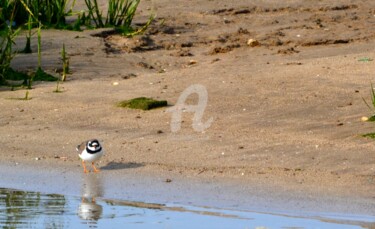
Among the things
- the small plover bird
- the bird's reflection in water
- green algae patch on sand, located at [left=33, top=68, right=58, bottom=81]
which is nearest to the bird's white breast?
the small plover bird

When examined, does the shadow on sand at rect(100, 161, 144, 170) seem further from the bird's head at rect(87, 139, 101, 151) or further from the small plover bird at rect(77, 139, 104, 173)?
the bird's head at rect(87, 139, 101, 151)

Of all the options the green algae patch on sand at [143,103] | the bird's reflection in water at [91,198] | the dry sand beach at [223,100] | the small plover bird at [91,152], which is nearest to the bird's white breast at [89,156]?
the small plover bird at [91,152]

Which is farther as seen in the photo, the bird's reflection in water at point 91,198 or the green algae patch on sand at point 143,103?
the green algae patch on sand at point 143,103

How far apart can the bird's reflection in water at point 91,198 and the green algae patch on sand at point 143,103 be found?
1.99 meters

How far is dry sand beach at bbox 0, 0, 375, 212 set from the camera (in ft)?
29.1

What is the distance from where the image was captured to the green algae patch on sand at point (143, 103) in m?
10.7

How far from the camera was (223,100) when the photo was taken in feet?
35.7

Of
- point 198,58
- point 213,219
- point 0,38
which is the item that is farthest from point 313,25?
point 213,219

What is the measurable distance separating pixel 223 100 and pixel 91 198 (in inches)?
121

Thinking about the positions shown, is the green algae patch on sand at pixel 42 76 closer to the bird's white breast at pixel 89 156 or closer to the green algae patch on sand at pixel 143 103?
the green algae patch on sand at pixel 143 103

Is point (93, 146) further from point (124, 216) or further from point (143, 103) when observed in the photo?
point (143, 103)

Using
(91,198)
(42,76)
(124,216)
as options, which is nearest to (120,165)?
(91,198)

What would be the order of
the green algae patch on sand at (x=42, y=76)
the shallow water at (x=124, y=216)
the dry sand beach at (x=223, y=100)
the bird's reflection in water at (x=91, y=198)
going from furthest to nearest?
the green algae patch on sand at (x=42, y=76) → the dry sand beach at (x=223, y=100) → the bird's reflection in water at (x=91, y=198) → the shallow water at (x=124, y=216)

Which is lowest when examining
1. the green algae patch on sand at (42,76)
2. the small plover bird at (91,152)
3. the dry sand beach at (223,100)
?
the green algae patch on sand at (42,76)
